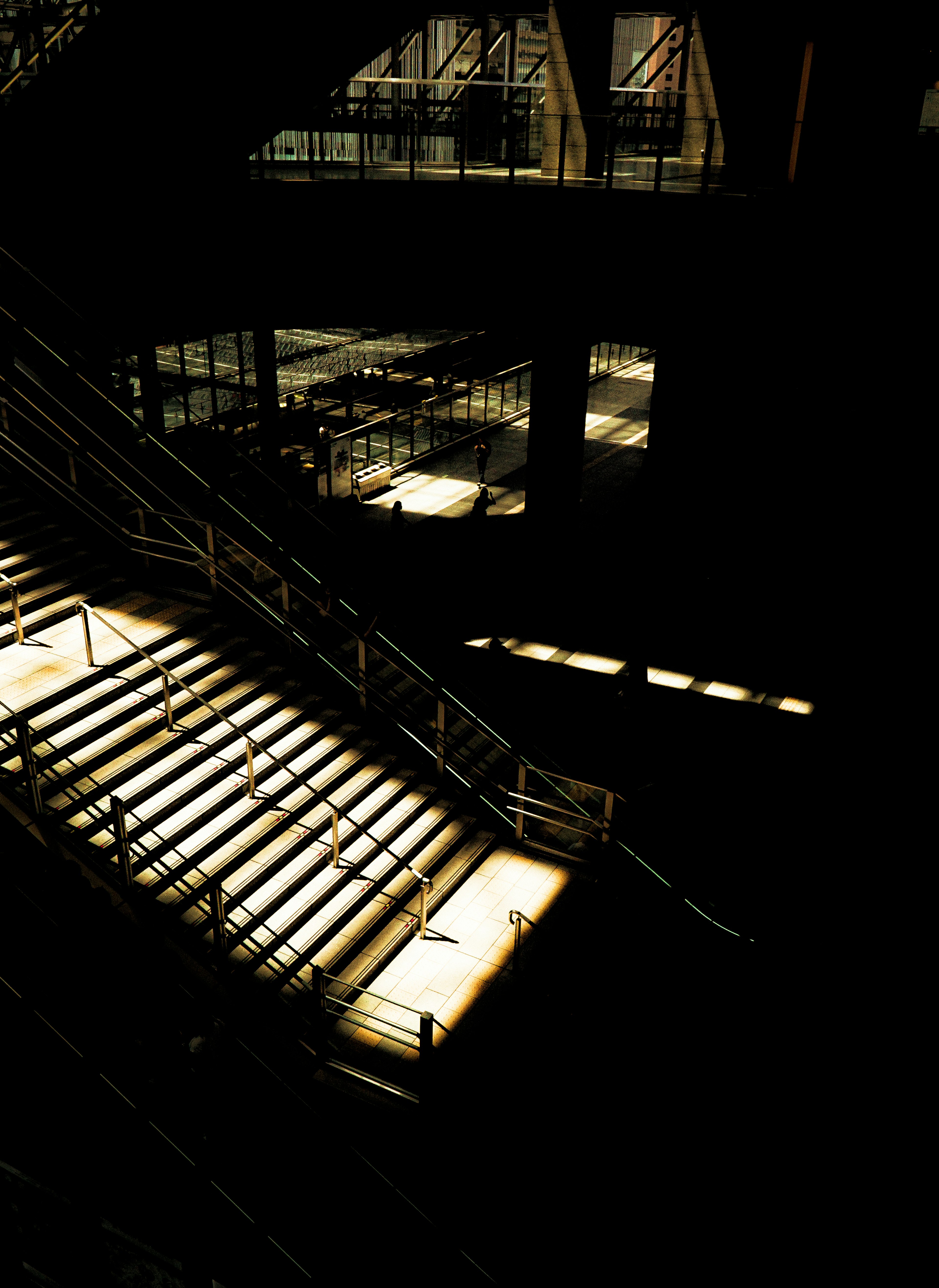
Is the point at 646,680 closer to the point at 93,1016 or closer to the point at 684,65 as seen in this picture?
the point at 93,1016

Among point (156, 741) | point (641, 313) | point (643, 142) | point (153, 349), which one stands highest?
point (643, 142)

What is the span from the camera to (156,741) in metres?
7.25

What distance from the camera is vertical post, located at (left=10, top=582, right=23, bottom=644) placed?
731 centimetres

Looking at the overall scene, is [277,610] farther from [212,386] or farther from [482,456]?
[212,386]

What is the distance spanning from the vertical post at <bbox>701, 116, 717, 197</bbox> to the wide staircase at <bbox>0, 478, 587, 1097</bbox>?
21.3 ft

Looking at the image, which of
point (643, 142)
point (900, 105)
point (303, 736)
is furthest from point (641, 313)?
point (303, 736)

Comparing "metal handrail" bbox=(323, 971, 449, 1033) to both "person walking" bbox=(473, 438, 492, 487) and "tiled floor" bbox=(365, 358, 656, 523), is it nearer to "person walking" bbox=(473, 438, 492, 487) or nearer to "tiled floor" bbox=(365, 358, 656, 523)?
"tiled floor" bbox=(365, 358, 656, 523)

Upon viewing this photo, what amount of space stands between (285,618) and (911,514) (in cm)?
722

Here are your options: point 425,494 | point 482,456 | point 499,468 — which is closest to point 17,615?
point 482,456

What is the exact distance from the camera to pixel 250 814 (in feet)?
23.6

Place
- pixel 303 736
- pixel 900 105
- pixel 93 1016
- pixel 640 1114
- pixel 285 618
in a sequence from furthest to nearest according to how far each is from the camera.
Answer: pixel 900 105 < pixel 285 618 < pixel 303 736 < pixel 640 1114 < pixel 93 1016

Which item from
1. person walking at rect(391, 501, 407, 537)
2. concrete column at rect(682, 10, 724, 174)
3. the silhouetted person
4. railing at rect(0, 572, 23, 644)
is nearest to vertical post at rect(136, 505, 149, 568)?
railing at rect(0, 572, 23, 644)

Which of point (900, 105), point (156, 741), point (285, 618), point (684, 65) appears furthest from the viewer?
point (684, 65)

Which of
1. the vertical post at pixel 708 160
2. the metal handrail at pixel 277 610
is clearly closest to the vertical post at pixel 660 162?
the vertical post at pixel 708 160
